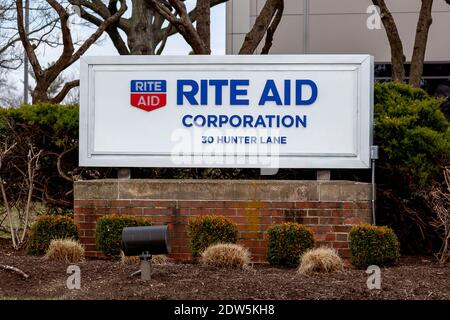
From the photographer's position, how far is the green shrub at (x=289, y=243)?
962 cm

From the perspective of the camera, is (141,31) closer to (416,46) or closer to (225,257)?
(416,46)

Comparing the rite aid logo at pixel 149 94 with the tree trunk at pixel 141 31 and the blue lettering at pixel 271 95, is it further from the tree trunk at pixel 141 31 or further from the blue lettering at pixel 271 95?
the tree trunk at pixel 141 31

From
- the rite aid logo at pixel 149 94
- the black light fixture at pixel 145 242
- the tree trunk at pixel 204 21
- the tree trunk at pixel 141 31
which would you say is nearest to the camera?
the black light fixture at pixel 145 242

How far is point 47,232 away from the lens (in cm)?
1020

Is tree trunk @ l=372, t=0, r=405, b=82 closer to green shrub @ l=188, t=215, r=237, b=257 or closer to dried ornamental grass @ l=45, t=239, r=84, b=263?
green shrub @ l=188, t=215, r=237, b=257

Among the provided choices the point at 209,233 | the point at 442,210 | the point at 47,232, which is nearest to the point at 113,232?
the point at 47,232

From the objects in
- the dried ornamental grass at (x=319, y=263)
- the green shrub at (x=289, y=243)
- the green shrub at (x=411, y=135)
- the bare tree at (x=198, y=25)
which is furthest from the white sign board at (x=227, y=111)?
the bare tree at (x=198, y=25)

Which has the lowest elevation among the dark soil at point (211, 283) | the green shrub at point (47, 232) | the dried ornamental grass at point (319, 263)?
the dark soil at point (211, 283)

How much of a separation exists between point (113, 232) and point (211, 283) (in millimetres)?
2391

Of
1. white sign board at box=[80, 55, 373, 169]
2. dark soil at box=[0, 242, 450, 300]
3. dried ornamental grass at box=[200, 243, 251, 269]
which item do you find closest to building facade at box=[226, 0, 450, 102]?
white sign board at box=[80, 55, 373, 169]

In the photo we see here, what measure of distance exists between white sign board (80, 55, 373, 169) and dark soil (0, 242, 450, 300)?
1902 mm

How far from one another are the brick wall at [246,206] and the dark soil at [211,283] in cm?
104

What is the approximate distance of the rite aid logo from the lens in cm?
1092
